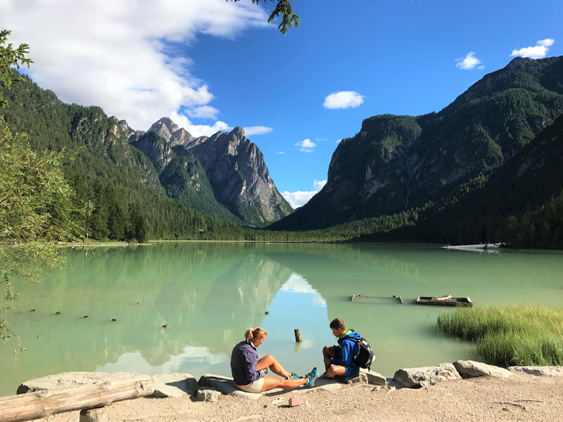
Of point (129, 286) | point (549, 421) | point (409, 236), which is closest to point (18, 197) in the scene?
point (549, 421)

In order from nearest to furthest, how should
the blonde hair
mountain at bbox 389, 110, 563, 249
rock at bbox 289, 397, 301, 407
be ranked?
rock at bbox 289, 397, 301, 407 → the blonde hair → mountain at bbox 389, 110, 563, 249

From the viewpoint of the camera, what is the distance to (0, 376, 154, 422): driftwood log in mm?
4828

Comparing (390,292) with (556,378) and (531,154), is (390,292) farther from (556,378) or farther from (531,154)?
(531,154)

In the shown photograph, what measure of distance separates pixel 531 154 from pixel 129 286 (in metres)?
161

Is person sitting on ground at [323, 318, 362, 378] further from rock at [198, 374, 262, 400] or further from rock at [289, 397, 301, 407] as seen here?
rock at [198, 374, 262, 400]

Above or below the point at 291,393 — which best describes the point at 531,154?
above

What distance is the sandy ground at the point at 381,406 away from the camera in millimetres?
5531

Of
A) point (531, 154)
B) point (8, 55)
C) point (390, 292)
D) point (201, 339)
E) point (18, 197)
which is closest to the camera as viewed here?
point (18, 197)

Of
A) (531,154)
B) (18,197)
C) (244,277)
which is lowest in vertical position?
(244,277)

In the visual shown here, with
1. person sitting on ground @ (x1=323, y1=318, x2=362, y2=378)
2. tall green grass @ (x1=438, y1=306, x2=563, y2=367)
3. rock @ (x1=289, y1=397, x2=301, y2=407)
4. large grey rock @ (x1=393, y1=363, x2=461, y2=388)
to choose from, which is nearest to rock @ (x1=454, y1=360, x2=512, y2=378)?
large grey rock @ (x1=393, y1=363, x2=461, y2=388)

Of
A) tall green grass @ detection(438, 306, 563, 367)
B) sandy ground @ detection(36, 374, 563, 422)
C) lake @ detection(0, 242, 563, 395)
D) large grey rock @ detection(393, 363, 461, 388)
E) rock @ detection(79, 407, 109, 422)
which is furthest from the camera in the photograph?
lake @ detection(0, 242, 563, 395)

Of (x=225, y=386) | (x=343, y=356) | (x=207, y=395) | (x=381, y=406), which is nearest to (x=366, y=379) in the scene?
(x=343, y=356)

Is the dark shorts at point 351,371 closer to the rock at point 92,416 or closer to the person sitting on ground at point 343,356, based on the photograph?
the person sitting on ground at point 343,356

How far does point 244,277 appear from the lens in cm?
3384
